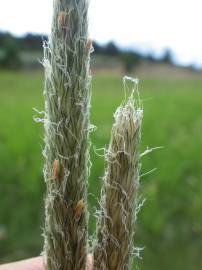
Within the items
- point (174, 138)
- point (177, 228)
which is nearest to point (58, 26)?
point (177, 228)

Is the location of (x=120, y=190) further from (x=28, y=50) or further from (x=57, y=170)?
(x=28, y=50)

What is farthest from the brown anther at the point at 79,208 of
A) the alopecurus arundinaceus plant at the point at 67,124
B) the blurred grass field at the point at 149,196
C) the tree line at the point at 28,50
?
the tree line at the point at 28,50

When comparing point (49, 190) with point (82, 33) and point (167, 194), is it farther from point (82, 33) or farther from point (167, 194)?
point (167, 194)

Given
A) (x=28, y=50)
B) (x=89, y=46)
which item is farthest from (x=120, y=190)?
(x=28, y=50)

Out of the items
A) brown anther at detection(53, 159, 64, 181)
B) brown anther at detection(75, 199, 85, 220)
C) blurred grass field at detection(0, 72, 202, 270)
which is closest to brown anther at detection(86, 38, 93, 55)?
brown anther at detection(53, 159, 64, 181)

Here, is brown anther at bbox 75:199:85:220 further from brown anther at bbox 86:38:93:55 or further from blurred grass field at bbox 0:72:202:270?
blurred grass field at bbox 0:72:202:270

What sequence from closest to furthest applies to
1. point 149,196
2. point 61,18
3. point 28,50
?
point 61,18, point 149,196, point 28,50

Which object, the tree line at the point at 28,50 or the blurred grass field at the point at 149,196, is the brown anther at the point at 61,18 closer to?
the blurred grass field at the point at 149,196
